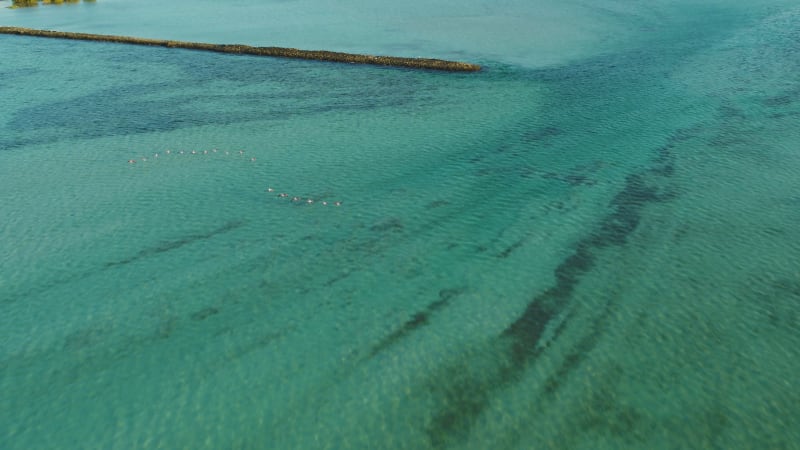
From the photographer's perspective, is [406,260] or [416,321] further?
[406,260]

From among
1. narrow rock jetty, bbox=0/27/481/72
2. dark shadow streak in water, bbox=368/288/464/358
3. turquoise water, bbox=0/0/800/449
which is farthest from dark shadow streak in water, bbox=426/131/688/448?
narrow rock jetty, bbox=0/27/481/72

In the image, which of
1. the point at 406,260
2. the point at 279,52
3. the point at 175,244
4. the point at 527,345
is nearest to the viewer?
the point at 527,345

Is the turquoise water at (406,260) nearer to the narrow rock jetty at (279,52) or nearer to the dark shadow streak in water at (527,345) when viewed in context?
the dark shadow streak in water at (527,345)

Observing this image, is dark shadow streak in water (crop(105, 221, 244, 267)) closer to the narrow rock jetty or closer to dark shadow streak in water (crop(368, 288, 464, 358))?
dark shadow streak in water (crop(368, 288, 464, 358))

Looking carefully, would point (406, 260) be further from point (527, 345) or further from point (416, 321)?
point (527, 345)

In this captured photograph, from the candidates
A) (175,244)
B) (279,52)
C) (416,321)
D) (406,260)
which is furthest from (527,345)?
(279,52)

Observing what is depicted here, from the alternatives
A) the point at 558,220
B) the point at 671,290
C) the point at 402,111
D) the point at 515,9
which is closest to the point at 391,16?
the point at 515,9
